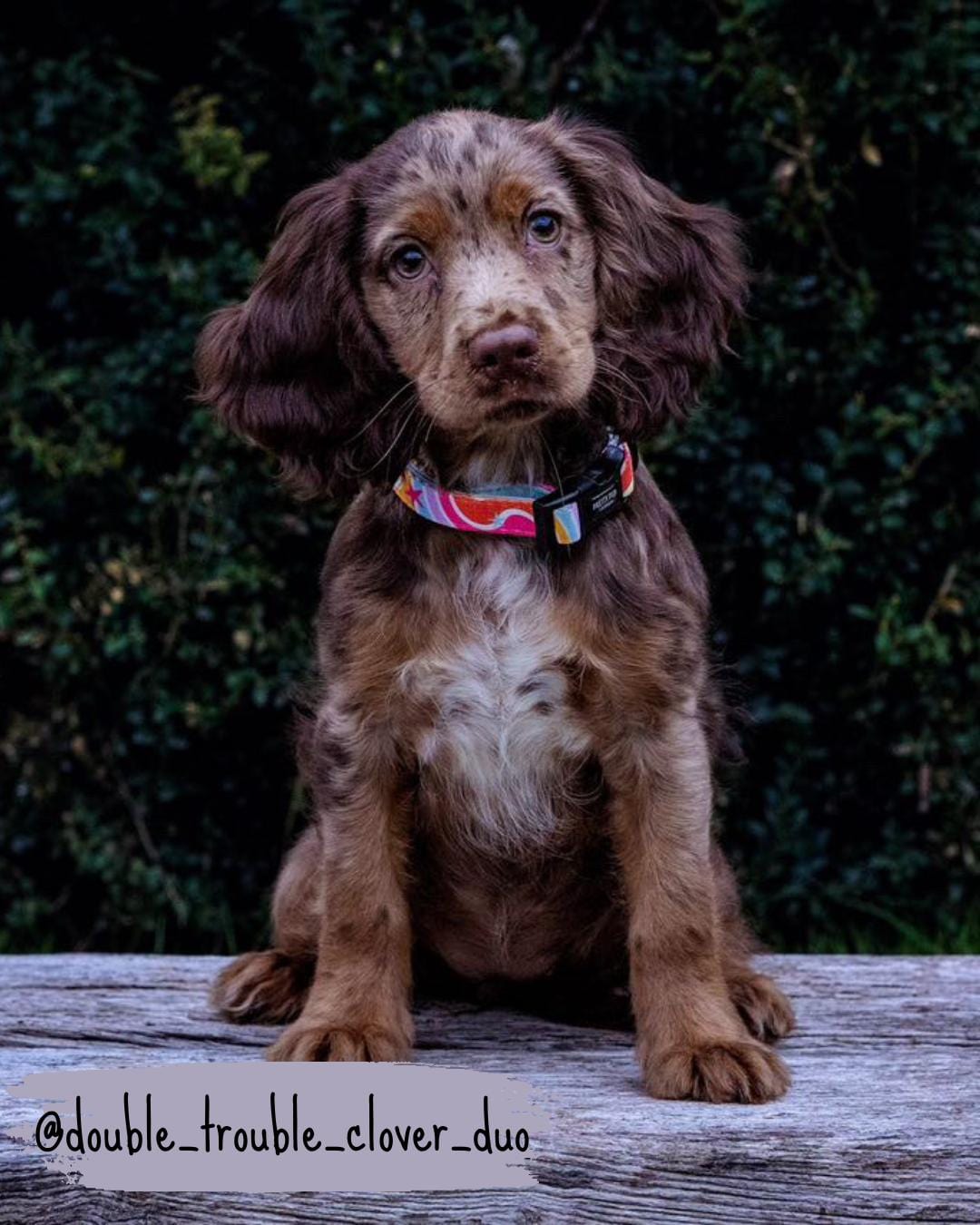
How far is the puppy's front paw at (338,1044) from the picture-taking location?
2.89 metres

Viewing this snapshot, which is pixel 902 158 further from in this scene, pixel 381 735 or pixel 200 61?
pixel 381 735

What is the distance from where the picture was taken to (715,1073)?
111 inches

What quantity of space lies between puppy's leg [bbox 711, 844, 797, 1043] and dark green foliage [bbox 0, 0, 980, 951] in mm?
1025

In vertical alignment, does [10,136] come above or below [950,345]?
above

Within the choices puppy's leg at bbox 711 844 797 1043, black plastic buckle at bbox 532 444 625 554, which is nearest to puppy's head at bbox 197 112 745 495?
black plastic buckle at bbox 532 444 625 554

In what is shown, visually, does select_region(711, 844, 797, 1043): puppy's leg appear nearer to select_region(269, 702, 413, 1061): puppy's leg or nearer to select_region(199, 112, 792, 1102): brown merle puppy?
select_region(199, 112, 792, 1102): brown merle puppy

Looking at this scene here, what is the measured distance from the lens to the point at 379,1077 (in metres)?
2.79

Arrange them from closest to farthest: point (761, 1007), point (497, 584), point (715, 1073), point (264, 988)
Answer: point (715, 1073) < point (497, 584) < point (761, 1007) < point (264, 988)

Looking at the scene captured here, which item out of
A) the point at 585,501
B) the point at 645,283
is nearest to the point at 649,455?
the point at 645,283

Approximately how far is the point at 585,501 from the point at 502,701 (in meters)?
0.36

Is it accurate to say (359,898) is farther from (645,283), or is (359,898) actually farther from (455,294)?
(645,283)

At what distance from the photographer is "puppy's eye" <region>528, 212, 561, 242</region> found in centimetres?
292

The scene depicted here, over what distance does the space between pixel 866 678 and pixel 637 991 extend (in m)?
1.95

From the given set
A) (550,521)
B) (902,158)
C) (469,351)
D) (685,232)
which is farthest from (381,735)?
(902,158)
